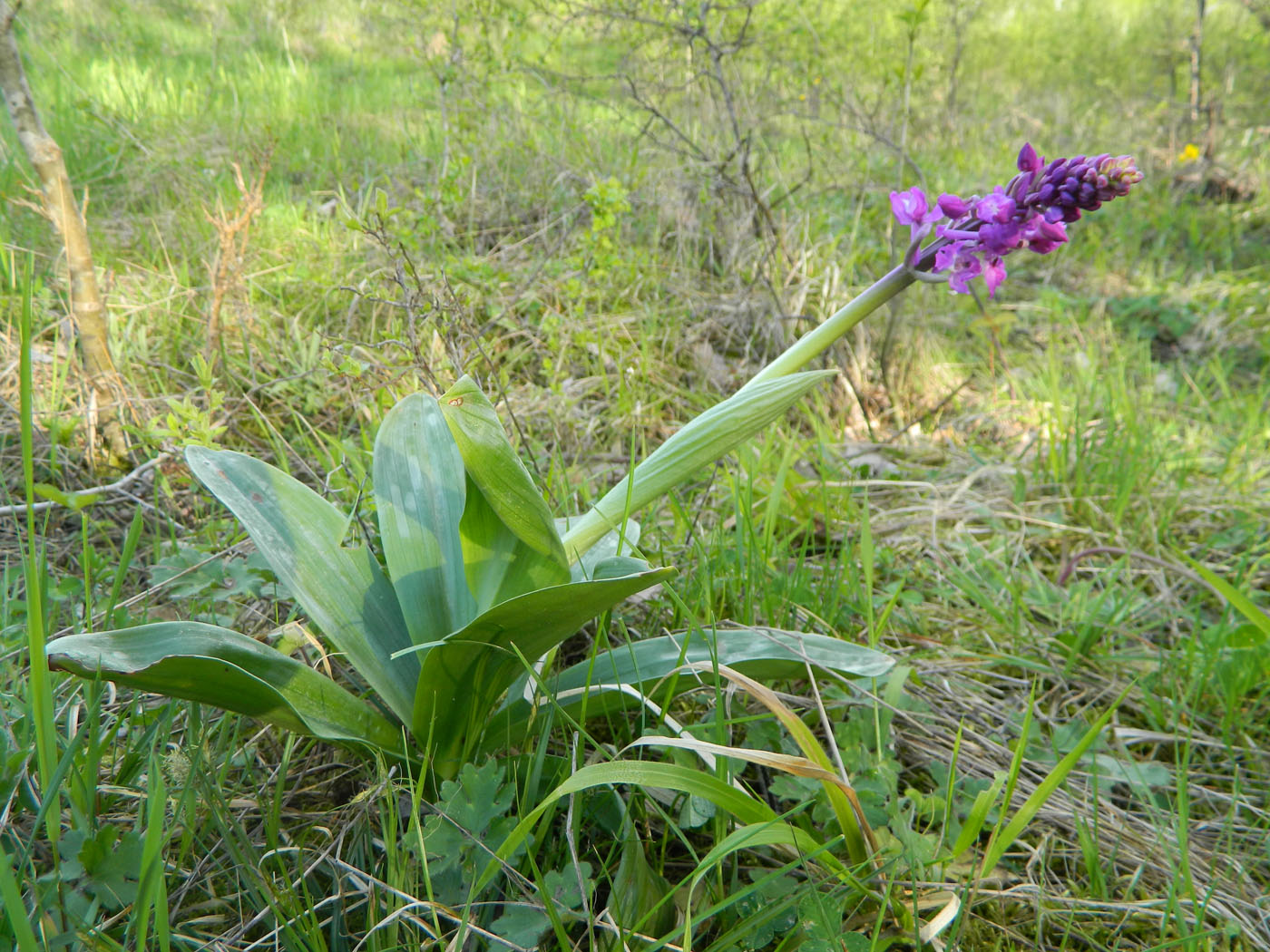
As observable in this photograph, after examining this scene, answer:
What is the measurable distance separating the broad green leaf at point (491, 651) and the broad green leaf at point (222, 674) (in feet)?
0.27

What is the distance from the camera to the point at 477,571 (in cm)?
103

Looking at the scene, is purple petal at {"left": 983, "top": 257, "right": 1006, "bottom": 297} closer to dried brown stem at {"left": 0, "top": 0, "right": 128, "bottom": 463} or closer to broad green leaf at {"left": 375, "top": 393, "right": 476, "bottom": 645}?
broad green leaf at {"left": 375, "top": 393, "right": 476, "bottom": 645}

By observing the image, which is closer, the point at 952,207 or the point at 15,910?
the point at 15,910

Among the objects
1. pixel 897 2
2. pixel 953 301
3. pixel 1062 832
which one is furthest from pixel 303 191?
pixel 897 2

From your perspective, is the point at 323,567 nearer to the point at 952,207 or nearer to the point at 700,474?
the point at 700,474

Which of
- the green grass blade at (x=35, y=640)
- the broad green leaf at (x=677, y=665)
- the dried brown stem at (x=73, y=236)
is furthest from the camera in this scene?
the dried brown stem at (x=73, y=236)

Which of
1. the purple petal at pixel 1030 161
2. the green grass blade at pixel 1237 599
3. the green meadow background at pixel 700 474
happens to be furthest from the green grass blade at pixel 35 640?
the green grass blade at pixel 1237 599

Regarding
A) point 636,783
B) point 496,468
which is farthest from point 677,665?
point 496,468

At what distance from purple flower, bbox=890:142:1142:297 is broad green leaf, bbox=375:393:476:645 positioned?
2.23 ft

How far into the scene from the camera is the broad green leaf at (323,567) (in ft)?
3.36

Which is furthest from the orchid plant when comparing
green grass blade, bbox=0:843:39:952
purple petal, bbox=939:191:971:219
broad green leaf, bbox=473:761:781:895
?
green grass blade, bbox=0:843:39:952

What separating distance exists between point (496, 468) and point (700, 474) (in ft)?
2.79

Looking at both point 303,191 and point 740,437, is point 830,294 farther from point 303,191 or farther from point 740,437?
point 303,191

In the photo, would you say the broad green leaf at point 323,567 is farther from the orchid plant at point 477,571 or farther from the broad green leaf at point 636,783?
the broad green leaf at point 636,783
